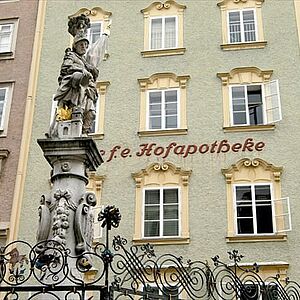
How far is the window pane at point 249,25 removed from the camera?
65.7 ft

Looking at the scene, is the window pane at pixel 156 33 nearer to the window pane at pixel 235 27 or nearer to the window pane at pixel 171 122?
the window pane at pixel 235 27

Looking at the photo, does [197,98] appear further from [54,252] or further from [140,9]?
[54,252]

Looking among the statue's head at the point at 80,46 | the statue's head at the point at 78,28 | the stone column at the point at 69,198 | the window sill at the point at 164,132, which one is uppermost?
the window sill at the point at 164,132

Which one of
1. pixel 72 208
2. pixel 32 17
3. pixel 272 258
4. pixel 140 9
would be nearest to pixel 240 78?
pixel 140 9


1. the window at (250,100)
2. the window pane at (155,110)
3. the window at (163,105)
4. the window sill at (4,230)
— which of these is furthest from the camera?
the window pane at (155,110)

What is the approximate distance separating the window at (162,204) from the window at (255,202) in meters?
1.37

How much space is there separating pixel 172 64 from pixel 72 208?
Result: 12678 millimetres

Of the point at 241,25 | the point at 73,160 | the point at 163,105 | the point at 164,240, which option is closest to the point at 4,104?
the point at 163,105

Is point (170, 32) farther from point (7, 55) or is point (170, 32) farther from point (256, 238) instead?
point (256, 238)

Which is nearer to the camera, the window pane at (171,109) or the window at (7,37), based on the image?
the window pane at (171,109)

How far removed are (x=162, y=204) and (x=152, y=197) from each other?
16.4 inches

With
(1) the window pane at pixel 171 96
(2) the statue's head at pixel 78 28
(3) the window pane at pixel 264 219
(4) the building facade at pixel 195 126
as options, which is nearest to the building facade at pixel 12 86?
(4) the building facade at pixel 195 126

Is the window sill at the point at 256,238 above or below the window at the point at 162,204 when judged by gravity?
below

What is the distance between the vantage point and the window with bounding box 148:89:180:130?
18.9 metres
